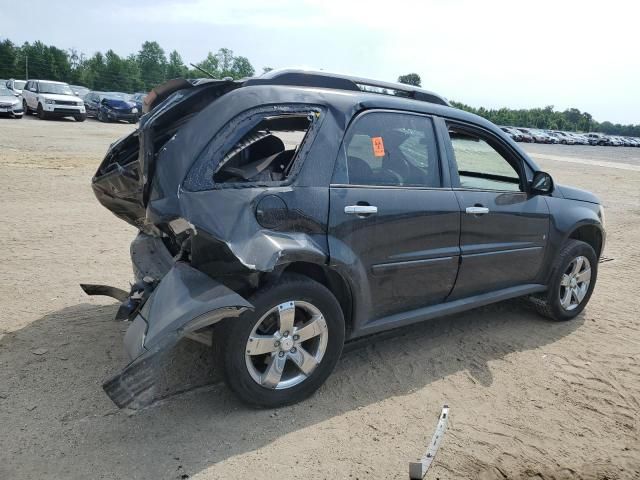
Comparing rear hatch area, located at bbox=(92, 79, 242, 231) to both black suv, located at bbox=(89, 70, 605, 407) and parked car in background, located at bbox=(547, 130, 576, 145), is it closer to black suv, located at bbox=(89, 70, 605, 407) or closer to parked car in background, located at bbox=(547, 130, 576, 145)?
black suv, located at bbox=(89, 70, 605, 407)

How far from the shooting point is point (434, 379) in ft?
12.6

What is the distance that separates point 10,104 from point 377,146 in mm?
25046

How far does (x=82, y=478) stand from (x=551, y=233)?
397cm

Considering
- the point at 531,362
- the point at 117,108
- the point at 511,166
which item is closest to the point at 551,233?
the point at 511,166

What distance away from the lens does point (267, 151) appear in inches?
146

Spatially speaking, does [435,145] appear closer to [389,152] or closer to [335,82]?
[389,152]

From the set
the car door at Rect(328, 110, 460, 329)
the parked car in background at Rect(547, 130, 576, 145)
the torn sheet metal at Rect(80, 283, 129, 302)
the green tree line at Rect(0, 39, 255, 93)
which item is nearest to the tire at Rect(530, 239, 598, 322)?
the car door at Rect(328, 110, 460, 329)

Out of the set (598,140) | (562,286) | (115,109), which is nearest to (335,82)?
(562,286)

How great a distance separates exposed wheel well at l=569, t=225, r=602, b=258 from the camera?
522 cm

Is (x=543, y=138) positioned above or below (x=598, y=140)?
below

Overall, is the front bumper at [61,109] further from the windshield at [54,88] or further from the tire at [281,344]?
the tire at [281,344]

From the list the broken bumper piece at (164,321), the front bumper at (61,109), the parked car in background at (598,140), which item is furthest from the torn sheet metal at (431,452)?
the parked car in background at (598,140)

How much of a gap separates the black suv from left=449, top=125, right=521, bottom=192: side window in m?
0.02

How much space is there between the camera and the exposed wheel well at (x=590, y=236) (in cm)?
522
